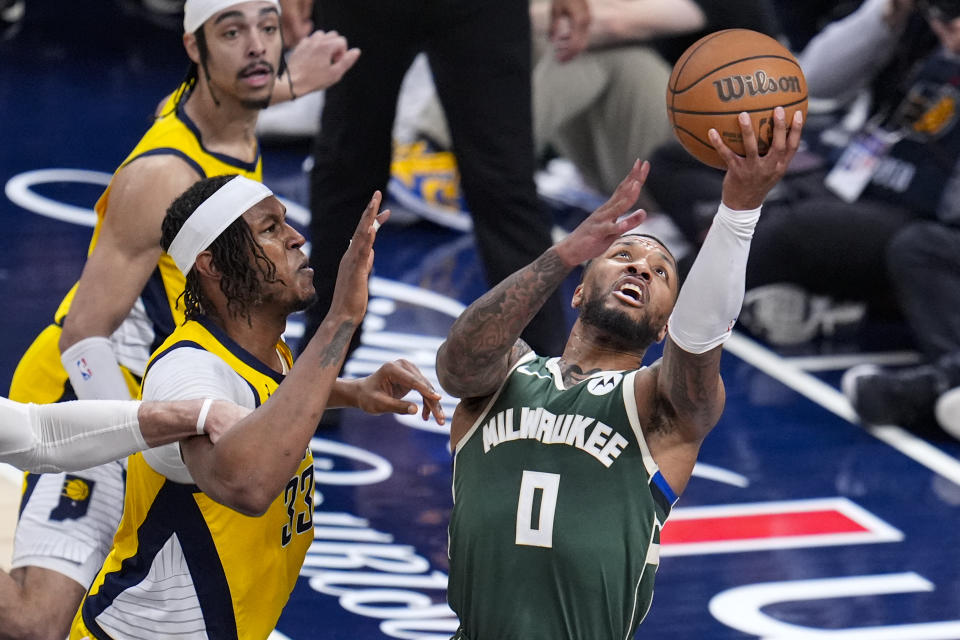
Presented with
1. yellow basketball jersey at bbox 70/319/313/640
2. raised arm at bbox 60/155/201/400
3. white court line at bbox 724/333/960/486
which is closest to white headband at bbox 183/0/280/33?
raised arm at bbox 60/155/201/400

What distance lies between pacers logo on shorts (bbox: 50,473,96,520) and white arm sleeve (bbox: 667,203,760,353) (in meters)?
1.86

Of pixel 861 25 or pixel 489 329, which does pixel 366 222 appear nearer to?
pixel 489 329

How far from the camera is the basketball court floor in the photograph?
477 centimetres

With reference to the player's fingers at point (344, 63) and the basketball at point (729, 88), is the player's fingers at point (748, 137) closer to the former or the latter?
the basketball at point (729, 88)

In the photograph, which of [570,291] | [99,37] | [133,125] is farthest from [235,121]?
[99,37]

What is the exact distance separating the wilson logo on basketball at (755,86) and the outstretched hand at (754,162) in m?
0.33

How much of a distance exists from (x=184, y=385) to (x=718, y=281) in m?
1.18

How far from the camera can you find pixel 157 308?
4379 millimetres

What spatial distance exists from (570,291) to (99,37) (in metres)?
6.02

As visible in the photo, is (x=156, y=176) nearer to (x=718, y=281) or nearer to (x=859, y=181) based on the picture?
(x=718, y=281)

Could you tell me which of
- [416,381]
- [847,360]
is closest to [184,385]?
[416,381]

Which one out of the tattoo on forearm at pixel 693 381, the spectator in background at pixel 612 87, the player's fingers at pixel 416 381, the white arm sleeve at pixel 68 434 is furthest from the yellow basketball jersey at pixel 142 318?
the spectator in background at pixel 612 87

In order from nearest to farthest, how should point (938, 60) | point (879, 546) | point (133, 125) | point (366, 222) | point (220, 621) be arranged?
point (366, 222)
point (220, 621)
point (879, 546)
point (938, 60)
point (133, 125)

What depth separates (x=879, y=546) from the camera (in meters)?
5.24
